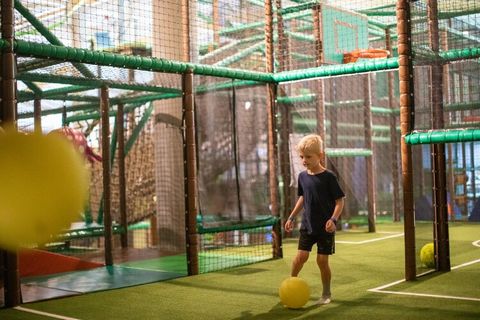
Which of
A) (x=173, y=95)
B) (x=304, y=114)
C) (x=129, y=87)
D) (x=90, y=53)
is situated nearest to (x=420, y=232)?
(x=304, y=114)

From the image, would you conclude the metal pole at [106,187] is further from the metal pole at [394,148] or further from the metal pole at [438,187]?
the metal pole at [394,148]

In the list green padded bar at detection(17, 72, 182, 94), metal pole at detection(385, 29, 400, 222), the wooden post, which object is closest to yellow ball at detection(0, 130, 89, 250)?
the wooden post

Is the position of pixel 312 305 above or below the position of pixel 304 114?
below

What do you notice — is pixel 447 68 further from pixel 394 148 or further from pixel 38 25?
pixel 394 148

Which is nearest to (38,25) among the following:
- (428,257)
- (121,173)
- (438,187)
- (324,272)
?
(121,173)

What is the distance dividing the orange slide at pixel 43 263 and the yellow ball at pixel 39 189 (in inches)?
186

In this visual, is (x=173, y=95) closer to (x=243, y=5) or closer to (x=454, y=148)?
(x=243, y=5)

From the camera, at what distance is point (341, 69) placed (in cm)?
803

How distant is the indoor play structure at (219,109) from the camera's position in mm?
7039

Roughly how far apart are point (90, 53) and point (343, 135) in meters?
8.55

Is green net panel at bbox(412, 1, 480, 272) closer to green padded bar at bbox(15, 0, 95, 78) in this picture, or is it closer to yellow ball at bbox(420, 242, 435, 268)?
yellow ball at bbox(420, 242, 435, 268)

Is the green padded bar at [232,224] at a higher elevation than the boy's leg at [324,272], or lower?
higher

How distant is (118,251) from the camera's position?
10.4 meters

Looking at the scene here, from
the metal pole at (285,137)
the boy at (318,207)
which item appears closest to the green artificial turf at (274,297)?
the boy at (318,207)
